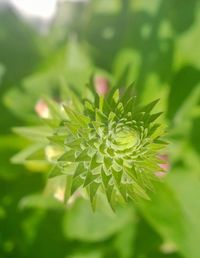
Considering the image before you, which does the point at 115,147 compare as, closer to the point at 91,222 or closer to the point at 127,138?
the point at 127,138

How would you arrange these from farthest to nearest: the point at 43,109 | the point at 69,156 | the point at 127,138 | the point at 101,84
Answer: the point at 101,84 < the point at 43,109 < the point at 69,156 < the point at 127,138

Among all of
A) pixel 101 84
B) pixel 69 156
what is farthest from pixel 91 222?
pixel 69 156

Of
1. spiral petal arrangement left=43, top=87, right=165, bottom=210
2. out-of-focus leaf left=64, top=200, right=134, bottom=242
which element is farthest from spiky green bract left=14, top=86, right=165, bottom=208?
out-of-focus leaf left=64, top=200, right=134, bottom=242

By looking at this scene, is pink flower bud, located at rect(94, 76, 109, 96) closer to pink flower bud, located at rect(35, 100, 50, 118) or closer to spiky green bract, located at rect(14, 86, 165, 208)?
pink flower bud, located at rect(35, 100, 50, 118)

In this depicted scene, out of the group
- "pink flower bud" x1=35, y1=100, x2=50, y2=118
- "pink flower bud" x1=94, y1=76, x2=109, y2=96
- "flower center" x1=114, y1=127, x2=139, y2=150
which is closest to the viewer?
"flower center" x1=114, y1=127, x2=139, y2=150

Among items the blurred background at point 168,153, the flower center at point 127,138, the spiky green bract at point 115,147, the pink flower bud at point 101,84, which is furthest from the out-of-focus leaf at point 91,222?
the flower center at point 127,138
